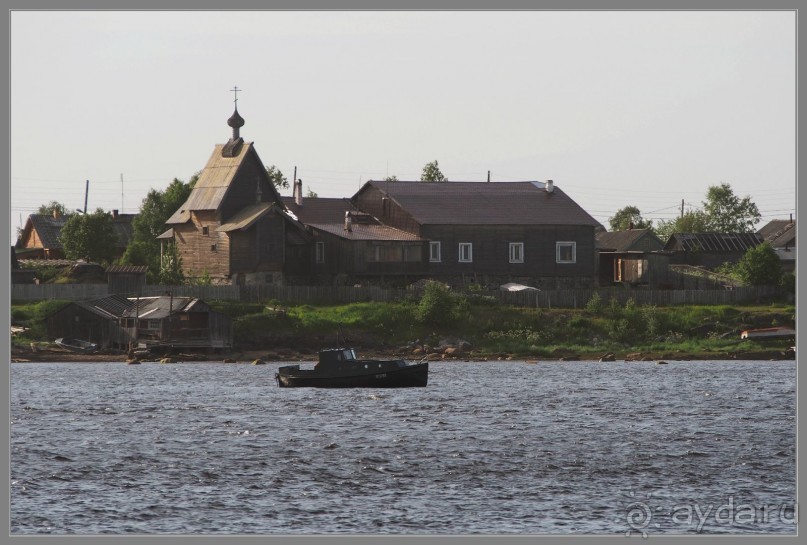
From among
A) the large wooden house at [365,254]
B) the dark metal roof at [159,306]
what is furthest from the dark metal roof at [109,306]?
the large wooden house at [365,254]

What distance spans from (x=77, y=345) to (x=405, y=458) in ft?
158

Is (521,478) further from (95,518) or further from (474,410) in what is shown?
(474,410)

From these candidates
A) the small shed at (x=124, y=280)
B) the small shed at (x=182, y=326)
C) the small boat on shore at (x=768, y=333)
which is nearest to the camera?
the small shed at (x=182, y=326)

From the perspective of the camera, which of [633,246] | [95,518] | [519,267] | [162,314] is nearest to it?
[95,518]

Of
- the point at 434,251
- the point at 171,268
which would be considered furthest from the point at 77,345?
the point at 434,251

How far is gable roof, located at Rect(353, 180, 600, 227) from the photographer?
326 ft

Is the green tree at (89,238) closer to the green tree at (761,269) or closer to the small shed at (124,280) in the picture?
the small shed at (124,280)

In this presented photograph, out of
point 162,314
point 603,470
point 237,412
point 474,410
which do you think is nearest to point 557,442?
point 603,470

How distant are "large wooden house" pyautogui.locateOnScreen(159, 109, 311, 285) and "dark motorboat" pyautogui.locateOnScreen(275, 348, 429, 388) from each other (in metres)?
31.4

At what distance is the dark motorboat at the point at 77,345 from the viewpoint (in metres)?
84.0

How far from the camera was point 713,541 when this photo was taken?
28172 millimetres

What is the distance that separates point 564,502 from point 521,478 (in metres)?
3.76

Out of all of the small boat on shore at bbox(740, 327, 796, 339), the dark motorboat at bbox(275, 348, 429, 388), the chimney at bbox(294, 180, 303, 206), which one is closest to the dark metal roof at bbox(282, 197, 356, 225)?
the chimney at bbox(294, 180, 303, 206)

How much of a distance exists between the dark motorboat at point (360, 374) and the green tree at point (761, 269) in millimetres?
43861
